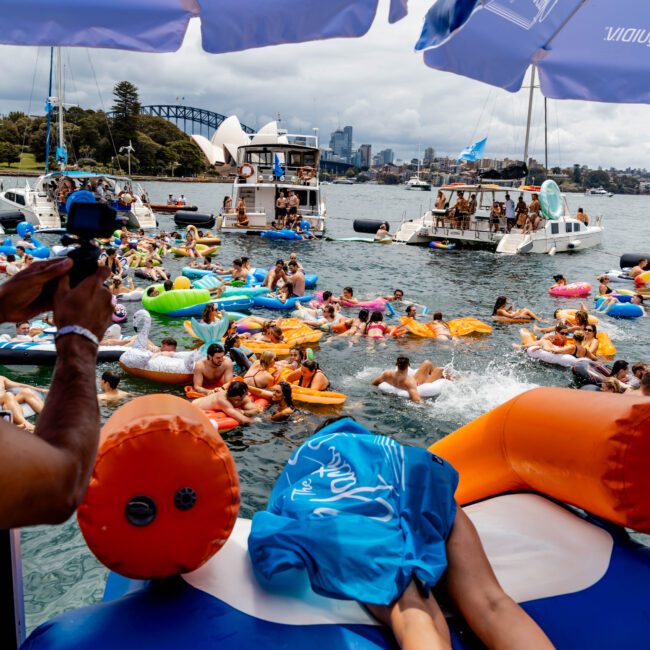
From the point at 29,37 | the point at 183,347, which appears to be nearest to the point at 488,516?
the point at 29,37

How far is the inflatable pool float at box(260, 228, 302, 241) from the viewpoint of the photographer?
2634cm

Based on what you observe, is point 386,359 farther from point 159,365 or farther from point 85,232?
point 85,232

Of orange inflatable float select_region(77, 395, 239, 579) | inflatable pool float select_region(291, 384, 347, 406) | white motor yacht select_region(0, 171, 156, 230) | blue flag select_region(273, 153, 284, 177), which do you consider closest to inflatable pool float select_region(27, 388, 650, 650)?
orange inflatable float select_region(77, 395, 239, 579)

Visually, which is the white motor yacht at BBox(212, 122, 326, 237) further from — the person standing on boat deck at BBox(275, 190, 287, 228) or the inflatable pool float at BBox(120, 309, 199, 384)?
the inflatable pool float at BBox(120, 309, 199, 384)

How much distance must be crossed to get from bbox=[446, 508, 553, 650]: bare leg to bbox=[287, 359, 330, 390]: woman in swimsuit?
235 inches

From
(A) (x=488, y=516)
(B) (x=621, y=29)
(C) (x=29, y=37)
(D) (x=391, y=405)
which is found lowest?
(D) (x=391, y=405)

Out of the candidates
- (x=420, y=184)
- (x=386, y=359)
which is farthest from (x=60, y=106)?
(x=420, y=184)

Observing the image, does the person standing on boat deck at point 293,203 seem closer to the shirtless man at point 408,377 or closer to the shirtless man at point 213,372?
the shirtless man at point 408,377

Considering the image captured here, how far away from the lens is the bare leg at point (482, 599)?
7.02 ft

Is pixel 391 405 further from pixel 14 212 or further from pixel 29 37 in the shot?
pixel 14 212

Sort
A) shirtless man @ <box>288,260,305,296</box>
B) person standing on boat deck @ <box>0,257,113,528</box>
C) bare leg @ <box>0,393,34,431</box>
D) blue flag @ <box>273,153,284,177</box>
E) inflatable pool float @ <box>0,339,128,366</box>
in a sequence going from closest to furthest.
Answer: person standing on boat deck @ <box>0,257,113,528</box>
bare leg @ <box>0,393,34,431</box>
inflatable pool float @ <box>0,339,128,366</box>
shirtless man @ <box>288,260,305,296</box>
blue flag @ <box>273,153,284,177</box>

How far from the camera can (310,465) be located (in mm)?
2799

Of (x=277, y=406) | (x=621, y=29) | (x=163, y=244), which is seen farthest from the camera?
(x=163, y=244)

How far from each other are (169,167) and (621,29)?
9034 cm
